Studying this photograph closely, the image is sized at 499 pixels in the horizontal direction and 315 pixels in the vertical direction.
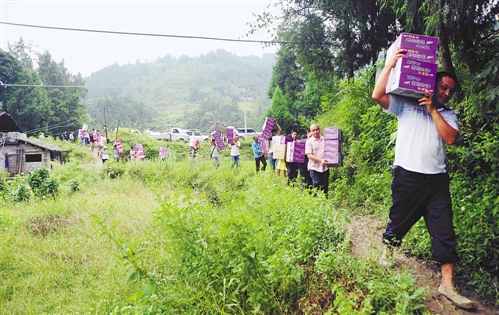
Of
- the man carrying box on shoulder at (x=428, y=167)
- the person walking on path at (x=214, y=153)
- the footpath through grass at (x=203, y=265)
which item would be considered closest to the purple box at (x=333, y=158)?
the footpath through grass at (x=203, y=265)

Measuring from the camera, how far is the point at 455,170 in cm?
421

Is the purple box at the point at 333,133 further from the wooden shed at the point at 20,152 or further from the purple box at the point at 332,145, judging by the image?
the wooden shed at the point at 20,152

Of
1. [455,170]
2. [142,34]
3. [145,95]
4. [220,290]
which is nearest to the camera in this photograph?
[220,290]

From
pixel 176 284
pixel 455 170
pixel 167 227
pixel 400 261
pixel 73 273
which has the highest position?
pixel 455 170

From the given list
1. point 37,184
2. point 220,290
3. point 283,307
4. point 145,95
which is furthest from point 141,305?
point 145,95

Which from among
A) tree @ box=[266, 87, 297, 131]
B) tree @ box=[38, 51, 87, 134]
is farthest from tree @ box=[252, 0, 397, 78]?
tree @ box=[38, 51, 87, 134]

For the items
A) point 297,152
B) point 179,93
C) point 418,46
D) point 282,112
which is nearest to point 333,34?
point 297,152

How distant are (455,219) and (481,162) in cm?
91

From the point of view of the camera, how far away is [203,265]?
115 inches

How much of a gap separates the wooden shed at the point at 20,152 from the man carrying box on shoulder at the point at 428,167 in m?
28.3

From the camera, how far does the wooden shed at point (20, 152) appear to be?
82.5 feet

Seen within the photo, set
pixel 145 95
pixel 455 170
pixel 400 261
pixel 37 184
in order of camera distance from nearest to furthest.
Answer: pixel 400 261 < pixel 455 170 < pixel 37 184 < pixel 145 95

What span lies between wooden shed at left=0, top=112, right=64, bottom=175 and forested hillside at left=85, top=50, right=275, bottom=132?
141 feet

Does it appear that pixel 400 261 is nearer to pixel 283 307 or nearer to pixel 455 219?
pixel 455 219
